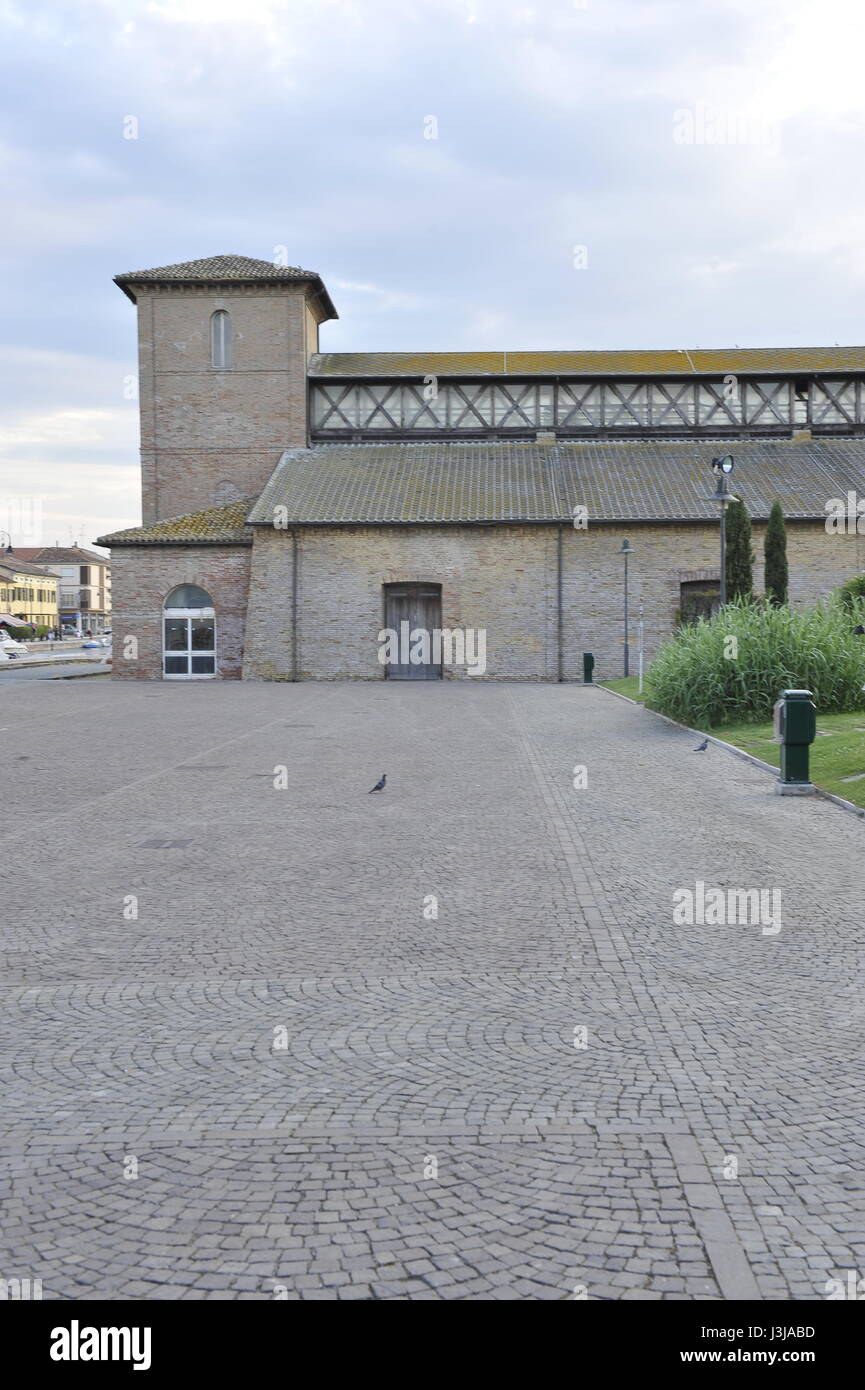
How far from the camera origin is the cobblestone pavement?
9.89ft

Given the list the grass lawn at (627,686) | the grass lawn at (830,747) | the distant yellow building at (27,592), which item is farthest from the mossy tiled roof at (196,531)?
the distant yellow building at (27,592)

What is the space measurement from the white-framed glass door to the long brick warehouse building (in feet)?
0.24

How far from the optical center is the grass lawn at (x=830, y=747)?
11.5 m

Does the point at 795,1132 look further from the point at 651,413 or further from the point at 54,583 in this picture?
the point at 54,583

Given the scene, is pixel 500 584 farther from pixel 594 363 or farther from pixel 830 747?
pixel 830 747

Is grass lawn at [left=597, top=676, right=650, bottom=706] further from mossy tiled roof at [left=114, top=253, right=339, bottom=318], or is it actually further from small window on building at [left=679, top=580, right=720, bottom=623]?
mossy tiled roof at [left=114, top=253, right=339, bottom=318]

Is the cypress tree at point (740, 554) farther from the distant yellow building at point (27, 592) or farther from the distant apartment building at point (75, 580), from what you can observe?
the distant apartment building at point (75, 580)

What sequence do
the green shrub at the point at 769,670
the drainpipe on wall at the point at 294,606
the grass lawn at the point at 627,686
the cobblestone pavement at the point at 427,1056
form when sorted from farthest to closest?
the drainpipe on wall at the point at 294,606 < the grass lawn at the point at 627,686 < the green shrub at the point at 769,670 < the cobblestone pavement at the point at 427,1056

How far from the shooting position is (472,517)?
3469 cm

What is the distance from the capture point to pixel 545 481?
1433 inches

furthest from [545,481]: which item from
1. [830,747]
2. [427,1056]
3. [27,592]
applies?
[27,592]

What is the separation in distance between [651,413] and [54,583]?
100849mm

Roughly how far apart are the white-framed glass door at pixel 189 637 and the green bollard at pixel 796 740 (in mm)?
26504

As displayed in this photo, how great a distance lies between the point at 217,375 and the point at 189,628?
30.2 feet
